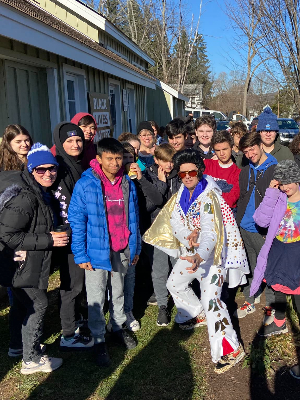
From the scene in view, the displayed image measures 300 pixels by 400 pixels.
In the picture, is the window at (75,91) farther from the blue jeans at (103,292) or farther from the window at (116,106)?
the blue jeans at (103,292)

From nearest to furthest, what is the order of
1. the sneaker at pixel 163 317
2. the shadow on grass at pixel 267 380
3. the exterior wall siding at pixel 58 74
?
the shadow on grass at pixel 267 380, the sneaker at pixel 163 317, the exterior wall siding at pixel 58 74

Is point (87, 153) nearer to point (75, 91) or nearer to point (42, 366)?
point (42, 366)

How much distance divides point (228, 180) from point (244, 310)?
4.74 feet

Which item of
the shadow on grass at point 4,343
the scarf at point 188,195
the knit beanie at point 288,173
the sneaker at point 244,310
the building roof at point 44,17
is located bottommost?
the shadow on grass at point 4,343

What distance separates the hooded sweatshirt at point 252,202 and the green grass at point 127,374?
3.89ft

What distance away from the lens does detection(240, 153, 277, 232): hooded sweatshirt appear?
3627mm

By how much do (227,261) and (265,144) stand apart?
1603 mm

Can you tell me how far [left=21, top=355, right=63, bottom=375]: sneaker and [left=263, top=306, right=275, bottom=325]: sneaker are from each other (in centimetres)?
208

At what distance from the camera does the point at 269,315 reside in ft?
12.5

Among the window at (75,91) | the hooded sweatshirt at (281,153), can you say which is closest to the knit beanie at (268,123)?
the hooded sweatshirt at (281,153)

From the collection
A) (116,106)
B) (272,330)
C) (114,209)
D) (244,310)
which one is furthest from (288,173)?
(116,106)

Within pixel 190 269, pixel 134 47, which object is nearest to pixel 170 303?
pixel 190 269

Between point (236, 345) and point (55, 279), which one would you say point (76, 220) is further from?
point (55, 279)

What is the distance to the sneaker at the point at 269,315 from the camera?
12.4ft
